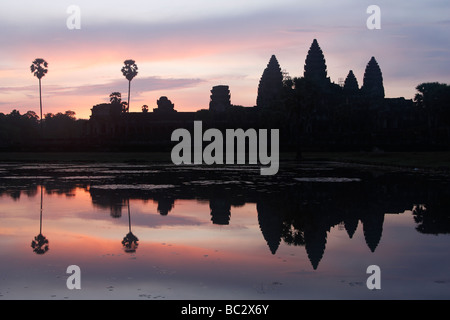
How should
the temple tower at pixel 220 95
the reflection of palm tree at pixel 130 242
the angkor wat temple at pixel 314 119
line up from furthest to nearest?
the temple tower at pixel 220 95 < the angkor wat temple at pixel 314 119 < the reflection of palm tree at pixel 130 242

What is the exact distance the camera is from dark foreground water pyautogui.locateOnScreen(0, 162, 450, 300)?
9.07m

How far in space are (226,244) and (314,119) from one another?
115m

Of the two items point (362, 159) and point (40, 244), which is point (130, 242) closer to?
point (40, 244)

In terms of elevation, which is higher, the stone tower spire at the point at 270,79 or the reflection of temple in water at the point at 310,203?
the stone tower spire at the point at 270,79

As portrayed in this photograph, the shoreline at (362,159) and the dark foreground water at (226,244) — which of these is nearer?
the dark foreground water at (226,244)

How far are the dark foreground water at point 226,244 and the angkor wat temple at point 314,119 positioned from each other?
64.9 meters

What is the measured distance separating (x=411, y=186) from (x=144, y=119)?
333ft

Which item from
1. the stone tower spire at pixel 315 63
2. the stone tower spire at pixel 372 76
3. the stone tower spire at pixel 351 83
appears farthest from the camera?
the stone tower spire at pixel 372 76

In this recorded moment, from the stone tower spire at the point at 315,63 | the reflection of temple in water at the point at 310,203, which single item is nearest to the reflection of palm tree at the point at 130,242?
the reflection of temple in water at the point at 310,203

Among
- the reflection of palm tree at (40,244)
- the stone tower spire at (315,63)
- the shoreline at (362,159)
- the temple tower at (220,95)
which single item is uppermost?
the stone tower spire at (315,63)

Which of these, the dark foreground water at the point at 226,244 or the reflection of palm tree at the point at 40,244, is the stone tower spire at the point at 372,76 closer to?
the dark foreground water at the point at 226,244

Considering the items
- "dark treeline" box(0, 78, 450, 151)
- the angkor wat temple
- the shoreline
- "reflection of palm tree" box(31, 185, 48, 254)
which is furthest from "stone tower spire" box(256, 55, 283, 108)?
"reflection of palm tree" box(31, 185, 48, 254)

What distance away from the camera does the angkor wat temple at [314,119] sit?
9654 centimetres
